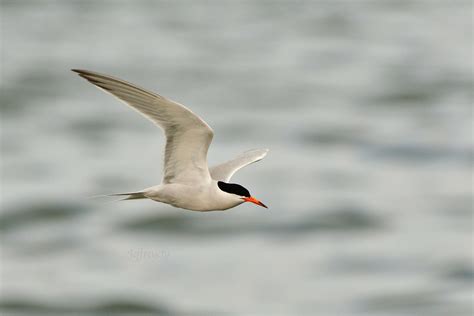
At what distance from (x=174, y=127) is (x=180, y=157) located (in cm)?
17

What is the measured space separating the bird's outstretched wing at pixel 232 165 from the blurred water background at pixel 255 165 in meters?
20.9

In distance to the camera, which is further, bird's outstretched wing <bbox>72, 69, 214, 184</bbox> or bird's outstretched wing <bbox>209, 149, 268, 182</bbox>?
bird's outstretched wing <bbox>209, 149, 268, 182</bbox>

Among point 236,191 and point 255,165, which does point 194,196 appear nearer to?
point 236,191

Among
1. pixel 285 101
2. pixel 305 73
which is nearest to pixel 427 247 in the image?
pixel 285 101

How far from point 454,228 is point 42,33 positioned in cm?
3833

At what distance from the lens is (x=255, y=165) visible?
45969 mm

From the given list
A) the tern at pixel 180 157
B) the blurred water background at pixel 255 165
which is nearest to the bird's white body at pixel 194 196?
the tern at pixel 180 157

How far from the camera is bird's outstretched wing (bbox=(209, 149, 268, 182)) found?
453cm

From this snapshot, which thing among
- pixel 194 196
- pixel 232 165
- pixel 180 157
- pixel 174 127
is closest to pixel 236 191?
pixel 194 196

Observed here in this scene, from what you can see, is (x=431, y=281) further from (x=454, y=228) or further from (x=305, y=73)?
(x=305, y=73)

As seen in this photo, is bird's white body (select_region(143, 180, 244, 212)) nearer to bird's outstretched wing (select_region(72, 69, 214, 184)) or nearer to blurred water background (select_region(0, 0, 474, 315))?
bird's outstretched wing (select_region(72, 69, 214, 184))

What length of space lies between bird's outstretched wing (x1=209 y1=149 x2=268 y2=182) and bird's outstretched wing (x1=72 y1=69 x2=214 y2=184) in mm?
246

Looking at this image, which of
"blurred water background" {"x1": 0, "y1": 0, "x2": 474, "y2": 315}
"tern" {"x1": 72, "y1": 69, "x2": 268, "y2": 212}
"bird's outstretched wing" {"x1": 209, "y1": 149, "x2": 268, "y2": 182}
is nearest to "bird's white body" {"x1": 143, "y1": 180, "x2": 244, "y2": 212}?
"tern" {"x1": 72, "y1": 69, "x2": 268, "y2": 212}

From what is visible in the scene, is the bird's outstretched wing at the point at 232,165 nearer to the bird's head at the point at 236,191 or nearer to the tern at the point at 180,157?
the tern at the point at 180,157
